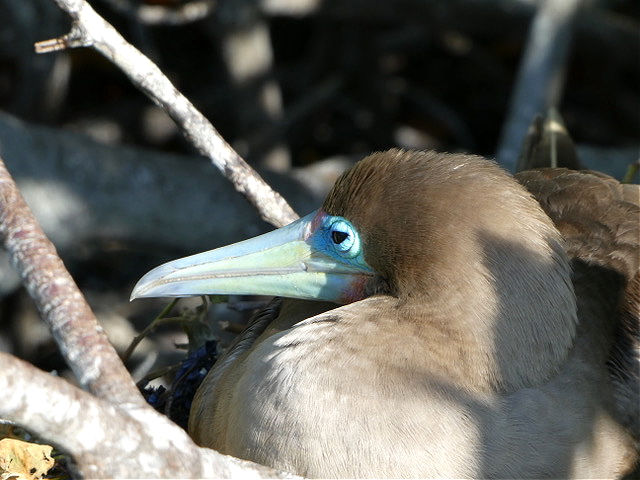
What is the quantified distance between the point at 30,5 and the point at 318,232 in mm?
2635

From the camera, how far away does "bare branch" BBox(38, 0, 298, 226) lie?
2881mm

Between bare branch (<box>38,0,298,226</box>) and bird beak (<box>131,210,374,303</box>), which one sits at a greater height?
bare branch (<box>38,0,298,226</box>)

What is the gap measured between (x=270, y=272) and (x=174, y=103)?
564 millimetres

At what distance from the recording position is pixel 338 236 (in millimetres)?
2895

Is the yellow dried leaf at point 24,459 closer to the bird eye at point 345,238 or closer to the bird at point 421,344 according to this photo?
the bird at point 421,344

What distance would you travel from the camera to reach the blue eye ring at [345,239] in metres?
2.88

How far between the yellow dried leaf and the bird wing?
150cm

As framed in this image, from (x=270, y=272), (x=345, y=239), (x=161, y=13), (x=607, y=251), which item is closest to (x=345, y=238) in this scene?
(x=345, y=239)

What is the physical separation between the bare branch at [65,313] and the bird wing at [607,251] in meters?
1.43

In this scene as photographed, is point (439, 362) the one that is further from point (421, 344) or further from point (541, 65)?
point (541, 65)

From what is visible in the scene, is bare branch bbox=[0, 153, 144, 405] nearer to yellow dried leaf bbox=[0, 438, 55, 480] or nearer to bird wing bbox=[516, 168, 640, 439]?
yellow dried leaf bbox=[0, 438, 55, 480]

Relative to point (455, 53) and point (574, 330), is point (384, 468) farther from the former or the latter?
point (455, 53)

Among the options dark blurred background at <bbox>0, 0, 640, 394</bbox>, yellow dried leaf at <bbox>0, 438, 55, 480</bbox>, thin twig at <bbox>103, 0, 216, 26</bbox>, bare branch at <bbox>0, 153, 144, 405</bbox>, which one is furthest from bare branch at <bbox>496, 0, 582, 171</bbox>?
bare branch at <bbox>0, 153, 144, 405</bbox>

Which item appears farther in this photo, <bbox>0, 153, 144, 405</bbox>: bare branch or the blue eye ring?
the blue eye ring
